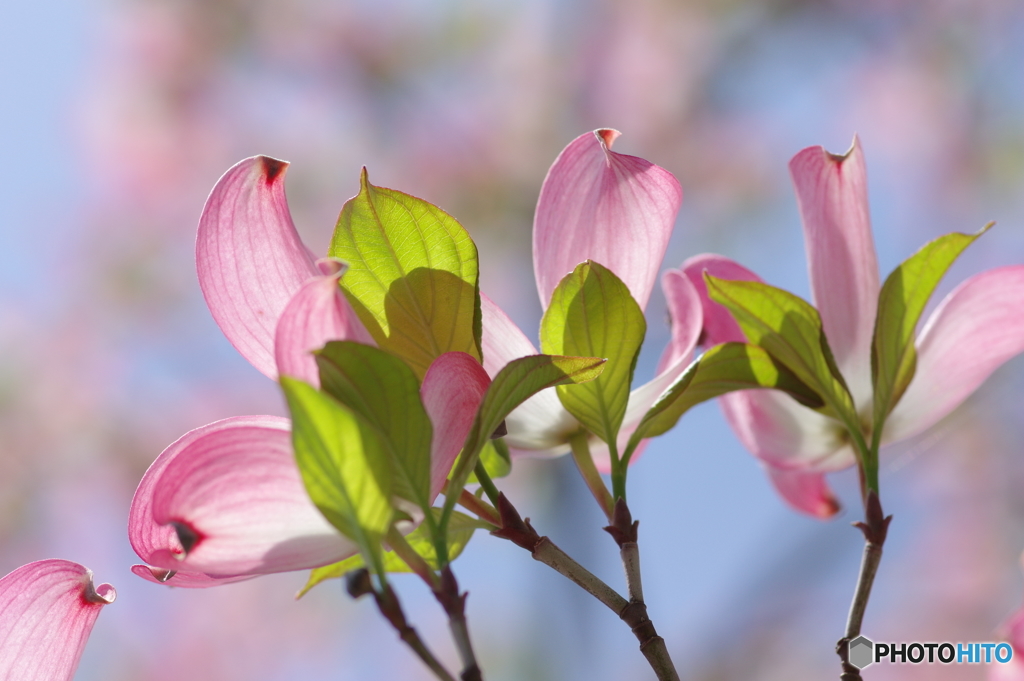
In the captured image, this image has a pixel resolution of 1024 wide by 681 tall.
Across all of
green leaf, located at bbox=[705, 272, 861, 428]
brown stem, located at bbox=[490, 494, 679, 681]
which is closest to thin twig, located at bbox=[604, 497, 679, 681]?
brown stem, located at bbox=[490, 494, 679, 681]

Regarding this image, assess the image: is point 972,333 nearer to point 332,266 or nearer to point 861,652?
point 861,652

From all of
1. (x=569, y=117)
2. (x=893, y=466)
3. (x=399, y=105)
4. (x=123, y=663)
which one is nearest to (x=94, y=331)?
(x=123, y=663)

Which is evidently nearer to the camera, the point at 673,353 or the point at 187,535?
the point at 187,535

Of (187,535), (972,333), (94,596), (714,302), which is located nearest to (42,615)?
(94,596)

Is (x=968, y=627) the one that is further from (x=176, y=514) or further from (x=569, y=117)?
(x=176, y=514)

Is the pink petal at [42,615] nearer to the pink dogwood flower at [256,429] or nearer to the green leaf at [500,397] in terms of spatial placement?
the pink dogwood flower at [256,429]

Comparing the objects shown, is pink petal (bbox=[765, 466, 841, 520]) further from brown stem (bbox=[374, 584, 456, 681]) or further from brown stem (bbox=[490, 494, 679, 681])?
brown stem (bbox=[374, 584, 456, 681])
